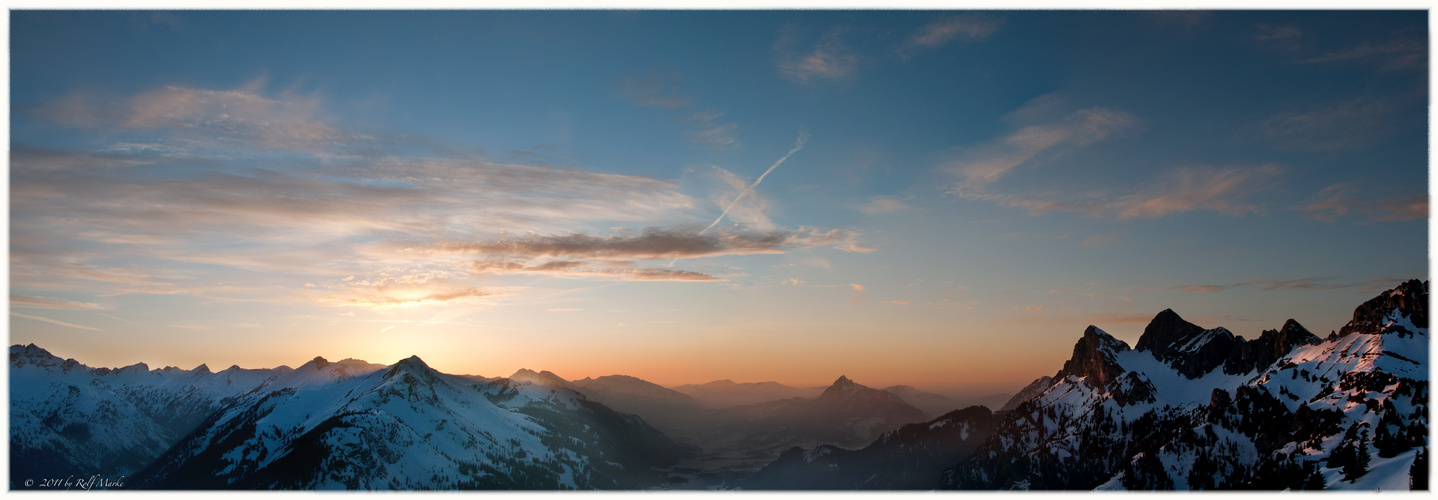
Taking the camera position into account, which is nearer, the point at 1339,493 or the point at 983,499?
the point at 983,499

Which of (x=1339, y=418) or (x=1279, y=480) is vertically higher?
(x=1339, y=418)

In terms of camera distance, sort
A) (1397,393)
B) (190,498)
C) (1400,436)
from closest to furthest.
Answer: (190,498) < (1400,436) < (1397,393)

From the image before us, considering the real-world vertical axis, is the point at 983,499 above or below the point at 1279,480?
above

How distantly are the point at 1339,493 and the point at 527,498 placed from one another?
5819 inches

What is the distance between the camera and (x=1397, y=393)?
19012cm

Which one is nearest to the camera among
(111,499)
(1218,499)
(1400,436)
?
(111,499)

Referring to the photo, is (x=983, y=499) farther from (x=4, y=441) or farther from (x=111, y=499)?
(x=4, y=441)

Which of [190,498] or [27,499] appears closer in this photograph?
[190,498]

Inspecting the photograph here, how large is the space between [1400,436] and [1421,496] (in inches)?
4829

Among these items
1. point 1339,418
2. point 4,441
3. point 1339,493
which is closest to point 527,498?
point 4,441

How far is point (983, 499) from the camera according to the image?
77.4m

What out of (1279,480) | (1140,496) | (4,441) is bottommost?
(1279,480)

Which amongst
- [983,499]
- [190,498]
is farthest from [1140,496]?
[190,498]

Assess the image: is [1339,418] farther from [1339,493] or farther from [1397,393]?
[1339,493]
